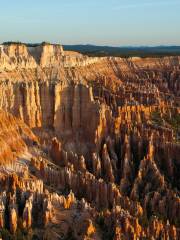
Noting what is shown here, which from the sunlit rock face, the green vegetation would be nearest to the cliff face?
the sunlit rock face

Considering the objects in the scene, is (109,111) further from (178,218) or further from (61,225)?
(61,225)

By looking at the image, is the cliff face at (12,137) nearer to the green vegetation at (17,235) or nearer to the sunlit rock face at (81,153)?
the sunlit rock face at (81,153)

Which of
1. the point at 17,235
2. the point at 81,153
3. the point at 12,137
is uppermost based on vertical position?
the point at 12,137

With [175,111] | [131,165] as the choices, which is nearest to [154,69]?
[175,111]

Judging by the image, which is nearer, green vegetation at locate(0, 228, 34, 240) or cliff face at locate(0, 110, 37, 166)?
green vegetation at locate(0, 228, 34, 240)

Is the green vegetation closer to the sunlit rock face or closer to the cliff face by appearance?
the sunlit rock face

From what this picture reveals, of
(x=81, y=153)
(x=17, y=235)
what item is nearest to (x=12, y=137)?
(x=81, y=153)

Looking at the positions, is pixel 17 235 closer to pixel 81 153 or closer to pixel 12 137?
pixel 12 137

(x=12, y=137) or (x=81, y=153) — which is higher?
(x=12, y=137)
